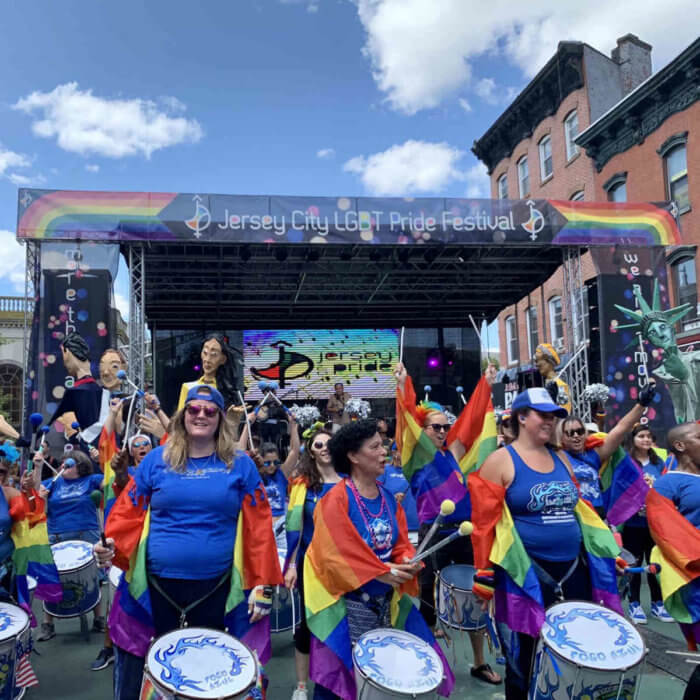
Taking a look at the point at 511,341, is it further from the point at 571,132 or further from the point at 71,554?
the point at 71,554

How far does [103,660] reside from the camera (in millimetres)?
4762

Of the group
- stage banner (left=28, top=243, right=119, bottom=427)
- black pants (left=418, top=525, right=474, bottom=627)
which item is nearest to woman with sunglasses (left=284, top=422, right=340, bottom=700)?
black pants (left=418, top=525, right=474, bottom=627)

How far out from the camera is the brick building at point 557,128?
20.4 metres

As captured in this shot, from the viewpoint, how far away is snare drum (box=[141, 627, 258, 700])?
2.44 meters

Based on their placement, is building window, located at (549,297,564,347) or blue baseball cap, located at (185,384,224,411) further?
building window, located at (549,297,564,347)

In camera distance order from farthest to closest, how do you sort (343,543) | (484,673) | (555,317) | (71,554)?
(555,317), (71,554), (484,673), (343,543)

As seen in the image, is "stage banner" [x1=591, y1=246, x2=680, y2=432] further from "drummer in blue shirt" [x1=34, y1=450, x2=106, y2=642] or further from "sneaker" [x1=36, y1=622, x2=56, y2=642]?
"sneaker" [x1=36, y1=622, x2=56, y2=642]

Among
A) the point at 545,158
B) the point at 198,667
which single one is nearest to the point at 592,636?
the point at 198,667

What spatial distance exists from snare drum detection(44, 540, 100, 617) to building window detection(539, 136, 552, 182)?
20979mm

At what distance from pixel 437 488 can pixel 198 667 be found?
8.16 feet

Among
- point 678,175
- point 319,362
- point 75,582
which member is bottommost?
point 75,582

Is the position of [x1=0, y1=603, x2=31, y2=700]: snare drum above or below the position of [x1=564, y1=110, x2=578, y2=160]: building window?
below

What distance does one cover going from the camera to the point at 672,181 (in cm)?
1719

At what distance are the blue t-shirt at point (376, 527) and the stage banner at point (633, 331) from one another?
32.1ft
